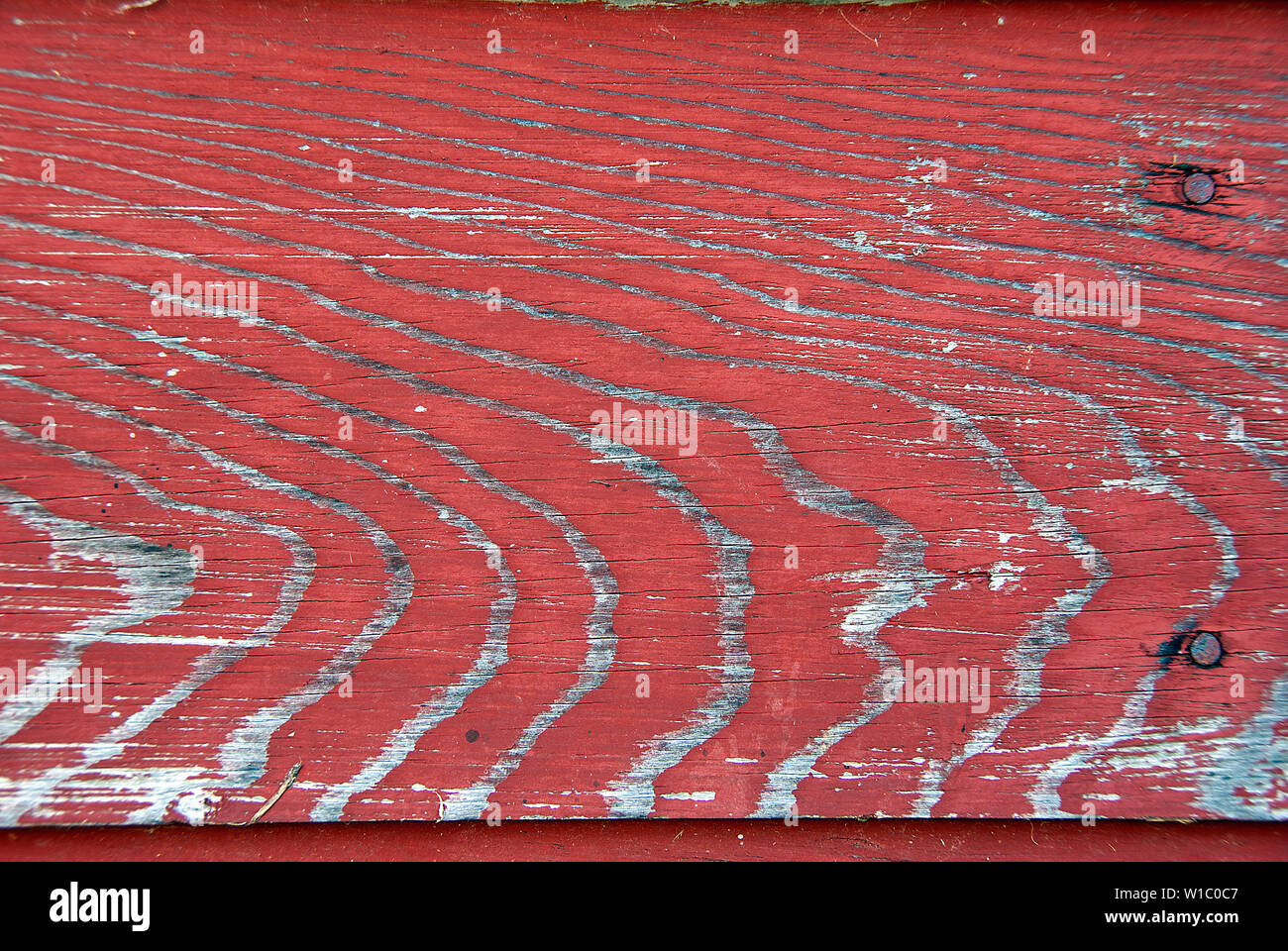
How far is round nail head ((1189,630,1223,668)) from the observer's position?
1.35 m

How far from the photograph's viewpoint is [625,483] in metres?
1.35

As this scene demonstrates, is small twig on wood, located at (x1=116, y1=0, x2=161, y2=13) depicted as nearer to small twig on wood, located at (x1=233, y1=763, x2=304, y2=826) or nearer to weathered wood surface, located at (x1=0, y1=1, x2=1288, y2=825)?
weathered wood surface, located at (x1=0, y1=1, x2=1288, y2=825)

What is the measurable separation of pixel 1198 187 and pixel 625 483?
1.07 metres

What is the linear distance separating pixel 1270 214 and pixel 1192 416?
358mm

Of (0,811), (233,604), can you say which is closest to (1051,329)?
(233,604)

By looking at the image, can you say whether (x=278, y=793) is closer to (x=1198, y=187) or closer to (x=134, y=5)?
(x=134, y=5)

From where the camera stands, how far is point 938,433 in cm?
135

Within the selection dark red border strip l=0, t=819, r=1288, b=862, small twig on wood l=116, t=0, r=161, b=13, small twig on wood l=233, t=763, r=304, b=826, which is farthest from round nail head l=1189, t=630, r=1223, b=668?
small twig on wood l=116, t=0, r=161, b=13

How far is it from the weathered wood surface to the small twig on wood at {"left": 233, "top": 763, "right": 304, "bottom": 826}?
0.04 feet

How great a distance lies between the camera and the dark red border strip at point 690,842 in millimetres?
1388

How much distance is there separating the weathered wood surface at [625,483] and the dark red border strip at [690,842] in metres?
0.07

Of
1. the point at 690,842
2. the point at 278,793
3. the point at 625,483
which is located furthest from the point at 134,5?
the point at 690,842

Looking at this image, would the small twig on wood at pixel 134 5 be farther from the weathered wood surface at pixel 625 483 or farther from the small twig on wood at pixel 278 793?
the small twig on wood at pixel 278 793

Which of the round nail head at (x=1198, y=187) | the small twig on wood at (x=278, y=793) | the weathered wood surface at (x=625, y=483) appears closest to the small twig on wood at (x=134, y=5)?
the weathered wood surface at (x=625, y=483)
